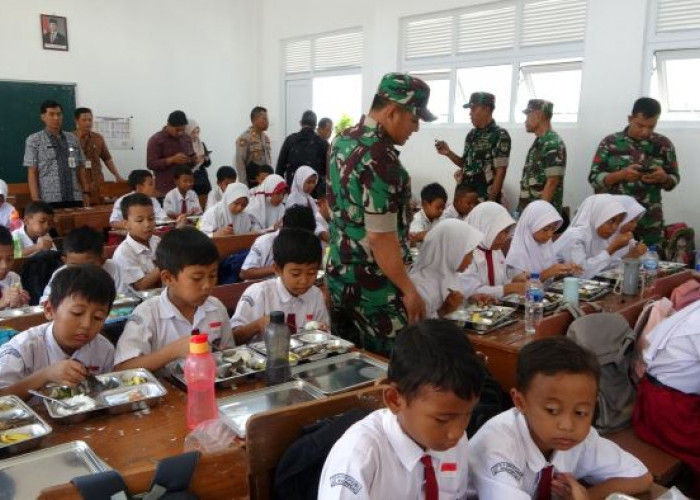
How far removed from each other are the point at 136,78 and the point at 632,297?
25.1 ft

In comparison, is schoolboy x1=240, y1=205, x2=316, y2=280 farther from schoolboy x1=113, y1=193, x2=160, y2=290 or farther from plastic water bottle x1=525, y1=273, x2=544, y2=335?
plastic water bottle x1=525, y1=273, x2=544, y2=335

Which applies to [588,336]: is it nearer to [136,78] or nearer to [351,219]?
[351,219]

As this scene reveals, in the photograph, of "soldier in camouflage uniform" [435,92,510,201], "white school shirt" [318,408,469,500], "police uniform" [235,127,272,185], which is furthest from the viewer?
"police uniform" [235,127,272,185]

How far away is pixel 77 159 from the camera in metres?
6.01

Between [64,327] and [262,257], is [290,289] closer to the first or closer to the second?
[64,327]

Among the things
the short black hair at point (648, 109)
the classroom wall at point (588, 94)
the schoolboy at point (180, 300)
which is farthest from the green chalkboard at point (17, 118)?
the short black hair at point (648, 109)

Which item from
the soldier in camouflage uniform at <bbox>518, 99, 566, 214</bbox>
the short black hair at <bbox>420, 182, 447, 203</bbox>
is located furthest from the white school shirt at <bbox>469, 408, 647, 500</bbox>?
the soldier in camouflage uniform at <bbox>518, 99, 566, 214</bbox>

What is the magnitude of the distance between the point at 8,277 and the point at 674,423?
10.9 feet

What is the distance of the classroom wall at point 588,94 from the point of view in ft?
18.0

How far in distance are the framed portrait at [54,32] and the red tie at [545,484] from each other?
836 cm

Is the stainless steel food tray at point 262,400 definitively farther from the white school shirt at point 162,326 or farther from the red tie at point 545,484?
the red tie at point 545,484

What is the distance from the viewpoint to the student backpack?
2.40m

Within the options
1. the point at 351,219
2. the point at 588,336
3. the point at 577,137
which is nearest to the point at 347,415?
the point at 351,219

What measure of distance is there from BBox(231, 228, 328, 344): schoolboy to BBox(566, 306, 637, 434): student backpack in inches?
42.6
